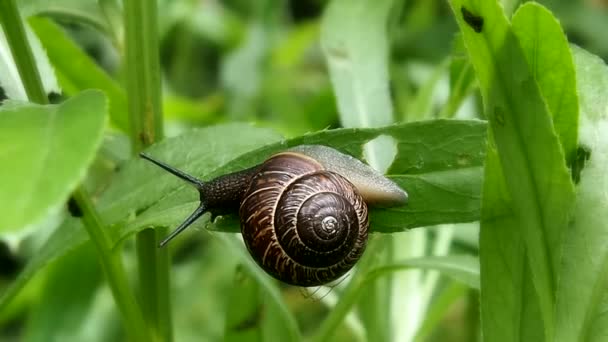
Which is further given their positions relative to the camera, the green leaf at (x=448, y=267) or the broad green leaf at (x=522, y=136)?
the green leaf at (x=448, y=267)

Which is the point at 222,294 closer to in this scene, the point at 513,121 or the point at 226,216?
the point at 226,216

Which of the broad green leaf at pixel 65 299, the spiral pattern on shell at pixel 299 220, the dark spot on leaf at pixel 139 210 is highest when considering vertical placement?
the dark spot on leaf at pixel 139 210

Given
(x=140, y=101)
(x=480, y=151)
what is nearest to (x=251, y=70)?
(x=140, y=101)

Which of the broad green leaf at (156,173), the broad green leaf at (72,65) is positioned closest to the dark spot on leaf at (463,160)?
the broad green leaf at (156,173)

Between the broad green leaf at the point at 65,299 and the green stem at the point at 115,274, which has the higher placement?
the green stem at the point at 115,274

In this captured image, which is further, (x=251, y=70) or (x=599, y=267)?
(x=251, y=70)

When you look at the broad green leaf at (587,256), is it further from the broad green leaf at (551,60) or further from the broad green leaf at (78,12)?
the broad green leaf at (78,12)
